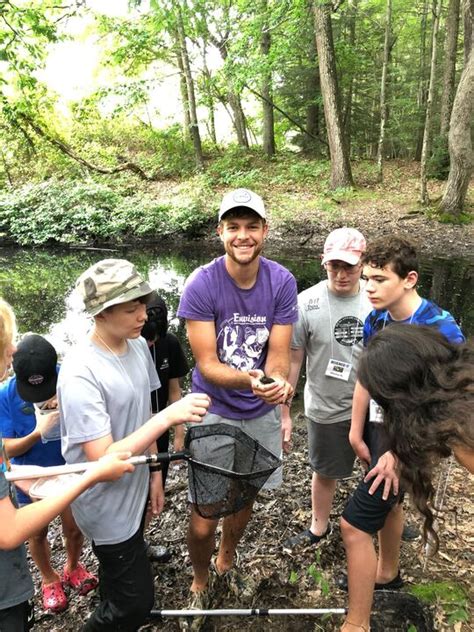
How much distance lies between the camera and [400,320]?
224 centimetres

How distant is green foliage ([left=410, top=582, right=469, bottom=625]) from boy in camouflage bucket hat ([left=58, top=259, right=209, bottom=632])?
4.91 feet

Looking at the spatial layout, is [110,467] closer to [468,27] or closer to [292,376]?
[292,376]

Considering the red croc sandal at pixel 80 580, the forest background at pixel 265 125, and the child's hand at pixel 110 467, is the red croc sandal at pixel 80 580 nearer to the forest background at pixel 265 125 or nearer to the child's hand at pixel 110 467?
the child's hand at pixel 110 467

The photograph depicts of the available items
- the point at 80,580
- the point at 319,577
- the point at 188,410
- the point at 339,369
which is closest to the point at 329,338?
the point at 339,369

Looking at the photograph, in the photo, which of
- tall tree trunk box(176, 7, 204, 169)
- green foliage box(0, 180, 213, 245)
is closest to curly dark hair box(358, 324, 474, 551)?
green foliage box(0, 180, 213, 245)

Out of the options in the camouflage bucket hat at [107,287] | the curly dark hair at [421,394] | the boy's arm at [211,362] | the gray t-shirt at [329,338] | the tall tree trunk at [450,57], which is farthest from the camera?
the tall tree trunk at [450,57]

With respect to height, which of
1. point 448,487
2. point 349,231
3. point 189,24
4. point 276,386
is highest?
point 189,24

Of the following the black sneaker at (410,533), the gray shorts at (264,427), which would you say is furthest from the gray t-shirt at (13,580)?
the black sneaker at (410,533)

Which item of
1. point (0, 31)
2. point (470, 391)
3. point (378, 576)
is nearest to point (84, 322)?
point (0, 31)

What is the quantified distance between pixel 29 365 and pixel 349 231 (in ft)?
6.47

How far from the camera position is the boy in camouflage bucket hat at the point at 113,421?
70.0 inches

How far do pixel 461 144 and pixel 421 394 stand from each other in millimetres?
12840

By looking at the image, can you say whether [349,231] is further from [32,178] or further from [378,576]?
[32,178]

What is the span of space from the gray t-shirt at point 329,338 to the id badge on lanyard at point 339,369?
21 millimetres
